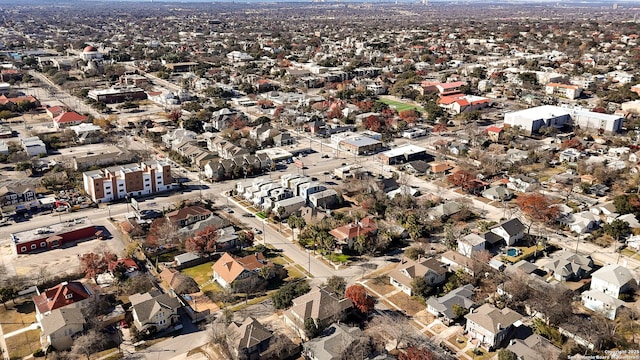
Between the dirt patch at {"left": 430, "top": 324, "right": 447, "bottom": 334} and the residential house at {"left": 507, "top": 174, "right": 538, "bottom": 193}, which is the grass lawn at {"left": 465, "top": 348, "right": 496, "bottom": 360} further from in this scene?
the residential house at {"left": 507, "top": 174, "right": 538, "bottom": 193}

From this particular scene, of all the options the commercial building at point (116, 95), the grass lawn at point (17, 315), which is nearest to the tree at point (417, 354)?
the grass lawn at point (17, 315)

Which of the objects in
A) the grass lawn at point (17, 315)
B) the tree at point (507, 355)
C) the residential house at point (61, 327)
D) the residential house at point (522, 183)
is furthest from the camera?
the residential house at point (522, 183)

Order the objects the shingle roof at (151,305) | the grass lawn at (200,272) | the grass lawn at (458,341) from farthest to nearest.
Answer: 1. the grass lawn at (200,272)
2. the shingle roof at (151,305)
3. the grass lawn at (458,341)

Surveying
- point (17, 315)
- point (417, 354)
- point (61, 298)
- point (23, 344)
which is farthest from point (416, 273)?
point (17, 315)

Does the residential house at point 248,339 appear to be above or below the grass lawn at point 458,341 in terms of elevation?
above

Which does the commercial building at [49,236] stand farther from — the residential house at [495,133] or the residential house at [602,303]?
the residential house at [495,133]
